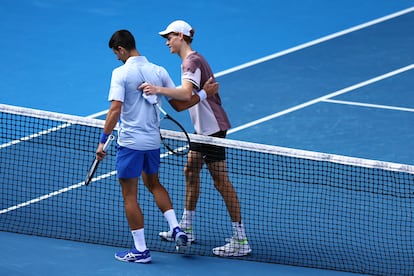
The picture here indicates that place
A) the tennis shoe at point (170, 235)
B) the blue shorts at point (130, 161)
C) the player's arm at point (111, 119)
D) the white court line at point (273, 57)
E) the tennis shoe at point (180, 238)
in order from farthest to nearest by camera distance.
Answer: the white court line at point (273, 57)
the tennis shoe at point (170, 235)
the tennis shoe at point (180, 238)
the blue shorts at point (130, 161)
the player's arm at point (111, 119)

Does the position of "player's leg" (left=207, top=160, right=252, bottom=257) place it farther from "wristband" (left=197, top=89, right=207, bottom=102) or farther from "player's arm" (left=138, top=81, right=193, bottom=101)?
"player's arm" (left=138, top=81, right=193, bottom=101)

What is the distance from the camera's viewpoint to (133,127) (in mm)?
9398

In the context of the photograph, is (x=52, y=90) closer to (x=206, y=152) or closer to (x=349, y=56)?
(x=349, y=56)

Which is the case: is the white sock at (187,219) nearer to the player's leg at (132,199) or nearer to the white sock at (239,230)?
the white sock at (239,230)

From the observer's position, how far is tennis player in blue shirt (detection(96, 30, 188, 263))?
30.4ft

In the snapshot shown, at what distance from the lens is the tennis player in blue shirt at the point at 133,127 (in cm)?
926

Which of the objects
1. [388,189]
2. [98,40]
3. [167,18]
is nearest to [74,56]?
[98,40]

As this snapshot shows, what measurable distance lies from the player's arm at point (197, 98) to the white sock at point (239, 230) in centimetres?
123

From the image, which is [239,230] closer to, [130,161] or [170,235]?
[170,235]

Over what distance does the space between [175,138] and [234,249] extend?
117 centimetres

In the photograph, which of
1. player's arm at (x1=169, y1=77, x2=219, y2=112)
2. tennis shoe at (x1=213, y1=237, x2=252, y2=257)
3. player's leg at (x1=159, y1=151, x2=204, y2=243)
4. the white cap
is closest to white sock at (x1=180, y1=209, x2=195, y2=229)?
player's leg at (x1=159, y1=151, x2=204, y2=243)

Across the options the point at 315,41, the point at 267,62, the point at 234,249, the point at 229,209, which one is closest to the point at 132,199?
the point at 229,209

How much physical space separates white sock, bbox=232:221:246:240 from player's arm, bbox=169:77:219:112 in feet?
4.02

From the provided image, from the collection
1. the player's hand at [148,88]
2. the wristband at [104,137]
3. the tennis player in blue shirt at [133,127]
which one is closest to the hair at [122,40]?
the tennis player in blue shirt at [133,127]
